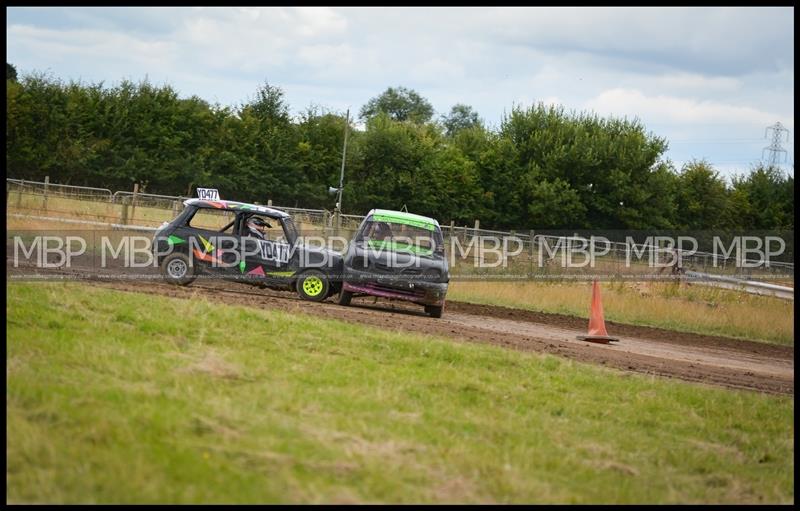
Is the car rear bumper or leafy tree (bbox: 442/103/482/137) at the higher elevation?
leafy tree (bbox: 442/103/482/137)

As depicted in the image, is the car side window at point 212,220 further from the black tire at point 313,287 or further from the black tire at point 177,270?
the black tire at point 313,287

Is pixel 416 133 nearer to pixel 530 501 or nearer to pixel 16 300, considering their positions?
pixel 16 300

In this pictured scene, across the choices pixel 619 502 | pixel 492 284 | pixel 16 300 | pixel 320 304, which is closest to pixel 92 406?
pixel 619 502

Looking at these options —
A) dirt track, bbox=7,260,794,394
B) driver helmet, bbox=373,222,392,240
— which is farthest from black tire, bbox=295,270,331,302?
driver helmet, bbox=373,222,392,240

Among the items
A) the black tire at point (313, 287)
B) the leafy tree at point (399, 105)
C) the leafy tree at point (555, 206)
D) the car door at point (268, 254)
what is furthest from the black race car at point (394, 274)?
the leafy tree at point (399, 105)

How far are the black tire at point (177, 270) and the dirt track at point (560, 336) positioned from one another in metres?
0.24

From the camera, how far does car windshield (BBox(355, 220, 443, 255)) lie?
1870 cm

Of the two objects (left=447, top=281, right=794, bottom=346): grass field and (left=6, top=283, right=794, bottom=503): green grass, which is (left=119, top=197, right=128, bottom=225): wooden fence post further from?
(left=6, top=283, right=794, bottom=503): green grass

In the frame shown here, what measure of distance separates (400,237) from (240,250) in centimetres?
323

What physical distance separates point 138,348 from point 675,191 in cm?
5124

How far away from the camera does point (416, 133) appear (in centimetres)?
5672

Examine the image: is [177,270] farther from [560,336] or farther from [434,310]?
[560,336]

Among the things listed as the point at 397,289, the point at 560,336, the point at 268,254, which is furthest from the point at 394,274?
the point at 560,336

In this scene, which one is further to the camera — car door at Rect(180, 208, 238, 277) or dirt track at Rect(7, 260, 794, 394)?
car door at Rect(180, 208, 238, 277)
